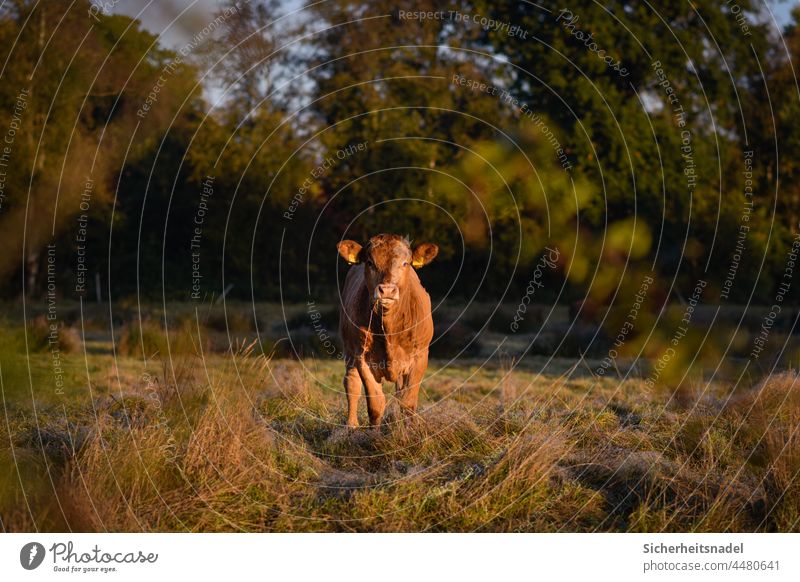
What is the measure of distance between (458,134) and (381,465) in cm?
1996

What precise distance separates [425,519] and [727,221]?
21989 millimetres

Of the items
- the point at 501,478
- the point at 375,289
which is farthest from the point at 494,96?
the point at 501,478

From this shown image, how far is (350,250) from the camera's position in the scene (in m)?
10.5

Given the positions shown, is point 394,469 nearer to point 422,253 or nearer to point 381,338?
point 381,338

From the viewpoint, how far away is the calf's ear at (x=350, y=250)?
33.9 feet

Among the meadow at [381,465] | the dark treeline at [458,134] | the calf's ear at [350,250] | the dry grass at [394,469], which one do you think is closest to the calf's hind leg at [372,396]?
the dry grass at [394,469]

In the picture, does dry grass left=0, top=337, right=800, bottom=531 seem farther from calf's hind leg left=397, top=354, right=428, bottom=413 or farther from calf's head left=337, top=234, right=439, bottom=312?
calf's head left=337, top=234, right=439, bottom=312

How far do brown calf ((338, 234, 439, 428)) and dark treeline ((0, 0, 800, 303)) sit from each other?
39.4 ft

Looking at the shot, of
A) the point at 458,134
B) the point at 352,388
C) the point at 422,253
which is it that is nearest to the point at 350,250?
the point at 422,253

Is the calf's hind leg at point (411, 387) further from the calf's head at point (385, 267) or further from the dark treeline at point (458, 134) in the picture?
the dark treeline at point (458, 134)

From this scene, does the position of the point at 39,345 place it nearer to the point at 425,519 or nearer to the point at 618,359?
the point at 618,359

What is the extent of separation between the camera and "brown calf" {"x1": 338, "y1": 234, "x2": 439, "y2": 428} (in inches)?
408

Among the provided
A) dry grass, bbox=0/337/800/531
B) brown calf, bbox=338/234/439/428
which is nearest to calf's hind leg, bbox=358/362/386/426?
brown calf, bbox=338/234/439/428

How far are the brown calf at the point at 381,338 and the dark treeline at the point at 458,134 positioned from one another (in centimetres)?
1202
